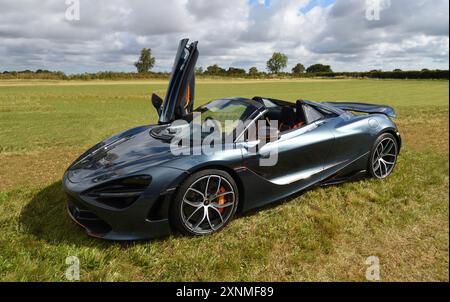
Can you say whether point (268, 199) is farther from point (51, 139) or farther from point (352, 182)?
point (51, 139)

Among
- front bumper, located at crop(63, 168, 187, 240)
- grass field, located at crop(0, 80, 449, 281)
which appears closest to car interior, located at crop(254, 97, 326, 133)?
grass field, located at crop(0, 80, 449, 281)

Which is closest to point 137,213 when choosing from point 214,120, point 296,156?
point 214,120

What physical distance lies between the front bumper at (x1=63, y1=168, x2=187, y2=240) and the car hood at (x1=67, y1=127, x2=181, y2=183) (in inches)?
6.8

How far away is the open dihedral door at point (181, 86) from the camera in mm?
4711

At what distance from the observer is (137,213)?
291 centimetres

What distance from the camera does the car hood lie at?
3.05 meters

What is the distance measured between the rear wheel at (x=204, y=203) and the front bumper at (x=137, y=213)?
0.34 feet

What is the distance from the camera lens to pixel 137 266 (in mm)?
2854

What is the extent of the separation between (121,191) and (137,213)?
243 mm

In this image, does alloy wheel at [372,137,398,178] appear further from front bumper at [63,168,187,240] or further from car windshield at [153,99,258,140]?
front bumper at [63,168,187,240]

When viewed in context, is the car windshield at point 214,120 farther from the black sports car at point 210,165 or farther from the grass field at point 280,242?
the grass field at point 280,242

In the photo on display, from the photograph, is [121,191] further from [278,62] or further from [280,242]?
[278,62]

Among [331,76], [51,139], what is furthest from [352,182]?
[331,76]

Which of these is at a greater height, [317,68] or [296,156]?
[317,68]
